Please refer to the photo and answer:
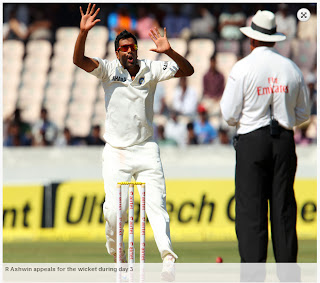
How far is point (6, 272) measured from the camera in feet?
23.4

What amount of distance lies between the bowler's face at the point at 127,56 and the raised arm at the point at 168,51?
185mm

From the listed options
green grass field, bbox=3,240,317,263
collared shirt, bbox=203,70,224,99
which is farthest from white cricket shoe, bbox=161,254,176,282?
collared shirt, bbox=203,70,224,99

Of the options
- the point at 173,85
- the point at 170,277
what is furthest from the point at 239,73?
the point at 173,85

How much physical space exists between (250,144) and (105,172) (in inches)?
59.4

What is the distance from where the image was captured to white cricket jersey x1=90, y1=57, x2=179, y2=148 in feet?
22.0

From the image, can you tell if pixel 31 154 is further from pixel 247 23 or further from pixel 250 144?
pixel 250 144

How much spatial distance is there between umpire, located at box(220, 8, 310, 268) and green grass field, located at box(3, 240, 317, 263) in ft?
8.39

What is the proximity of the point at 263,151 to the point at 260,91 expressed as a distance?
1.37ft

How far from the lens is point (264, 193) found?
18.9 feet

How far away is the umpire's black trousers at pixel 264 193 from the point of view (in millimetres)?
5738

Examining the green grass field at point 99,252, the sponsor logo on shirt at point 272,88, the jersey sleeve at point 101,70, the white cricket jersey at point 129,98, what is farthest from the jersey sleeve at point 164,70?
the green grass field at point 99,252

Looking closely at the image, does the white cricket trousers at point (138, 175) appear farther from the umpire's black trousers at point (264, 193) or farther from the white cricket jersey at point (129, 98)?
the umpire's black trousers at point (264, 193)

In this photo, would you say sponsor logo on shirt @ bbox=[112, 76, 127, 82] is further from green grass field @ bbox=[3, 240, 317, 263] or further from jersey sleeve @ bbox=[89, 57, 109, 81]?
green grass field @ bbox=[3, 240, 317, 263]

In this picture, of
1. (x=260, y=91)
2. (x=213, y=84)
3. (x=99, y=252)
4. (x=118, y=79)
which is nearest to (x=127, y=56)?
(x=118, y=79)
